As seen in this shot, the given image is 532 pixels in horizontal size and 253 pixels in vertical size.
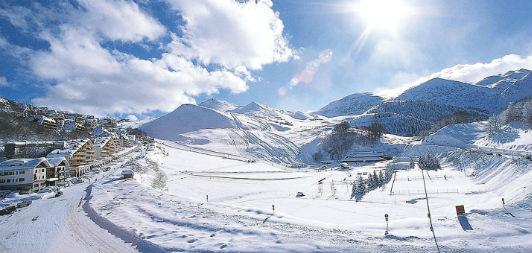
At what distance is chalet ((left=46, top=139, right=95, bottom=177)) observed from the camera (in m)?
55.3

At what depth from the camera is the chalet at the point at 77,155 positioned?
55.3 meters

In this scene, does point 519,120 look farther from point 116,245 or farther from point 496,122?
point 116,245

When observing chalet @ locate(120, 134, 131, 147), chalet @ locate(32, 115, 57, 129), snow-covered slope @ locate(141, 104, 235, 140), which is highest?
snow-covered slope @ locate(141, 104, 235, 140)

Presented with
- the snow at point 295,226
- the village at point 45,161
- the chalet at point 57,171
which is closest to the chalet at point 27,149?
the village at point 45,161

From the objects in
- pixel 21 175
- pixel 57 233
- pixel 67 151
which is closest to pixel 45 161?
pixel 21 175

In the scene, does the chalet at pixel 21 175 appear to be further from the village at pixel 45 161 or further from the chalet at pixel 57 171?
the chalet at pixel 57 171

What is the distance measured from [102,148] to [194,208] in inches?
2855

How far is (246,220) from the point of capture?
18281mm

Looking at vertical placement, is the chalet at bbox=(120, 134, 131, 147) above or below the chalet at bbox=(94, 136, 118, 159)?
above

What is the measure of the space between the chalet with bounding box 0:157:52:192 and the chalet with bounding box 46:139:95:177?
1160 cm

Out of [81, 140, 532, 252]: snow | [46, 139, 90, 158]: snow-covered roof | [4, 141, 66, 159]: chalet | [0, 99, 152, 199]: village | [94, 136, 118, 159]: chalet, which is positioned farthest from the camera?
[94, 136, 118, 159]: chalet

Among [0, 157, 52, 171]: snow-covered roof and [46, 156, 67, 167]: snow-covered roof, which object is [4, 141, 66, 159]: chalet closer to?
[46, 156, 67, 167]: snow-covered roof

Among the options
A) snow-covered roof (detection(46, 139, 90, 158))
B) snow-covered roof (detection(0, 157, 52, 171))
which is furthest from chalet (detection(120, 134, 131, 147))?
snow-covered roof (detection(0, 157, 52, 171))

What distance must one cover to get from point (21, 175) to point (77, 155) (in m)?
19.3
